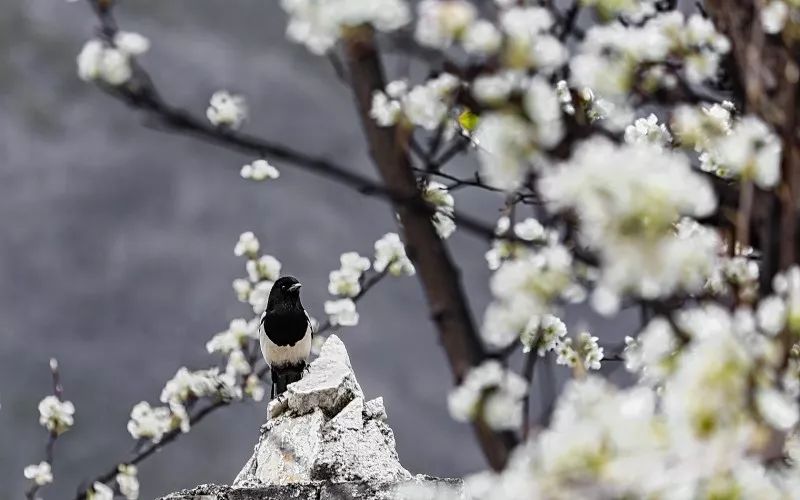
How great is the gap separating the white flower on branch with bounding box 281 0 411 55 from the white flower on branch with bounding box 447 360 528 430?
0.91m

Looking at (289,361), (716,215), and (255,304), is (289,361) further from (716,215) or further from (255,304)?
(716,215)

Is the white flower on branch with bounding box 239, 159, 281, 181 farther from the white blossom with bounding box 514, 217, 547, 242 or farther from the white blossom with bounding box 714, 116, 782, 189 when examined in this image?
the white blossom with bounding box 714, 116, 782, 189

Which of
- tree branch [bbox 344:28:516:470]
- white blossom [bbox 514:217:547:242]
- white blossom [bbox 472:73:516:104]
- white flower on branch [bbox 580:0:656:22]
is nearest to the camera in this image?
white blossom [bbox 472:73:516:104]

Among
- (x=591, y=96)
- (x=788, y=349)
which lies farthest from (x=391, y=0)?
(x=591, y=96)

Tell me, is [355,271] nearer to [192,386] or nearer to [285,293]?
[192,386]

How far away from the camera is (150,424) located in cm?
488

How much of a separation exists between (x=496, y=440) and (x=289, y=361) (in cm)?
1040

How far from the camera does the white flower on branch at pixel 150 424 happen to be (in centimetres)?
486

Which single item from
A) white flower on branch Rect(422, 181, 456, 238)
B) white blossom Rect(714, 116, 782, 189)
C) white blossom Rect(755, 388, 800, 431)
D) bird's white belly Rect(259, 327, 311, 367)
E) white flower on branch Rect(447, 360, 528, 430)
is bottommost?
white blossom Rect(755, 388, 800, 431)

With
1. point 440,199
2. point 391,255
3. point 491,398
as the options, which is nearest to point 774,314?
point 491,398

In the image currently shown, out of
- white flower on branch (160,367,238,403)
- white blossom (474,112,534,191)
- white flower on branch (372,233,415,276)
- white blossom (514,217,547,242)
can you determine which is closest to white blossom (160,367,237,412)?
white flower on branch (160,367,238,403)

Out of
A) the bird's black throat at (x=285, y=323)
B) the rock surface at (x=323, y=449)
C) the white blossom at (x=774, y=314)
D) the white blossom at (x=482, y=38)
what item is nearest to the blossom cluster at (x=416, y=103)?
the white blossom at (x=482, y=38)

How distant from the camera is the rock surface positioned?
6.96 metres

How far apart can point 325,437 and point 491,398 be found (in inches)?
232
